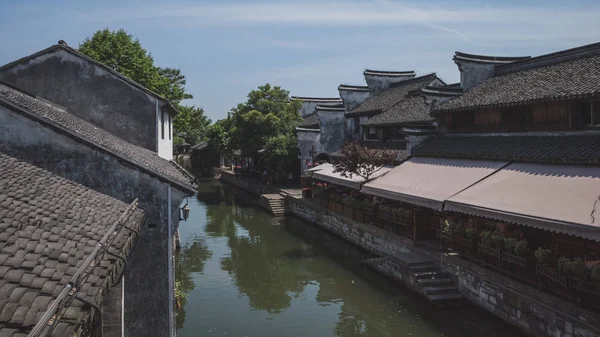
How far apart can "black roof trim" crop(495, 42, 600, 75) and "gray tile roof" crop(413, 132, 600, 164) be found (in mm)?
3418

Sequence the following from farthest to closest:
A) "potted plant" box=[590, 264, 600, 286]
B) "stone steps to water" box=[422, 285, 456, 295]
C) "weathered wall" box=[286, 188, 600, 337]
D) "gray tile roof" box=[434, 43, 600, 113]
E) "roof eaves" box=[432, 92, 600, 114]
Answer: "gray tile roof" box=[434, 43, 600, 113], "stone steps to water" box=[422, 285, 456, 295], "roof eaves" box=[432, 92, 600, 114], "weathered wall" box=[286, 188, 600, 337], "potted plant" box=[590, 264, 600, 286]

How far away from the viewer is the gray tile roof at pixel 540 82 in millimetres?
14680

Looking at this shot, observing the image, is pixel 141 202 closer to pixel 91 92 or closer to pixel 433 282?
pixel 91 92

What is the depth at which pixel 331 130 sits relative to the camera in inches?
1351

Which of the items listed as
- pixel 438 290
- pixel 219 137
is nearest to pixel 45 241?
pixel 438 290

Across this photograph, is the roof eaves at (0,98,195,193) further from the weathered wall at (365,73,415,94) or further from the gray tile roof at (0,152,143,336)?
the weathered wall at (365,73,415,94)

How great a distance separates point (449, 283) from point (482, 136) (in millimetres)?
6450

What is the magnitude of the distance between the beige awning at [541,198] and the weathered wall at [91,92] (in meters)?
9.31

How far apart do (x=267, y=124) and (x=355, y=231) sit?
1867 cm

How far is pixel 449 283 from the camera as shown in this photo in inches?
568

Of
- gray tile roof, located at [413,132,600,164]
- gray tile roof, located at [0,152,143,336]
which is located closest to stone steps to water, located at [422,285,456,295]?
gray tile roof, located at [413,132,600,164]

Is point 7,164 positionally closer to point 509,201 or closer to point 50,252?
point 50,252

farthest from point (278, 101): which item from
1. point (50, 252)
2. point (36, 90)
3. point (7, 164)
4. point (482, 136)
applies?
point (50, 252)

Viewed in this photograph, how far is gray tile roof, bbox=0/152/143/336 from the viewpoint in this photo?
372 cm
